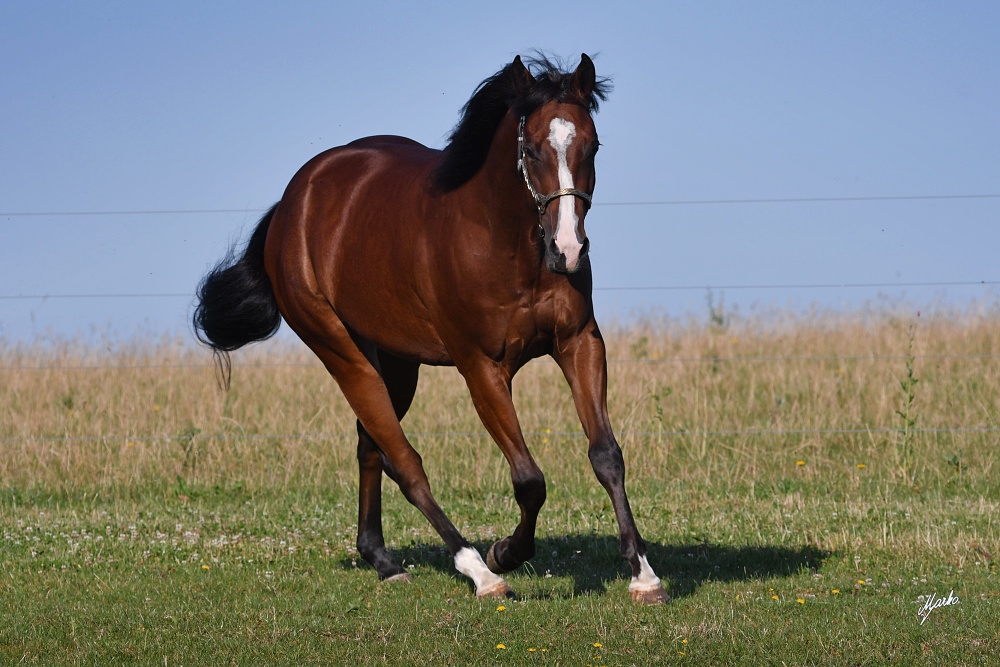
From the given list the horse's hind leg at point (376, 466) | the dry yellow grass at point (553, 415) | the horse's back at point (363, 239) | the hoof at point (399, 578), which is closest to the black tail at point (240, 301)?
the horse's back at point (363, 239)

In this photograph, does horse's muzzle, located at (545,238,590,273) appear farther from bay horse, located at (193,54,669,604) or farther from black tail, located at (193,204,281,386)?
black tail, located at (193,204,281,386)

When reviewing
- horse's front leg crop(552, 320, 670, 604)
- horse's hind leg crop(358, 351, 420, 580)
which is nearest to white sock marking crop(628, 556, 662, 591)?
horse's front leg crop(552, 320, 670, 604)

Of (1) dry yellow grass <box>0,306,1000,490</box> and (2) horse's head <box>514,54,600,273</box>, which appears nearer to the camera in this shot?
(2) horse's head <box>514,54,600,273</box>

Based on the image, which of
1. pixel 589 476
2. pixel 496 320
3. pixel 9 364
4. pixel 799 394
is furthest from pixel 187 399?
pixel 496 320

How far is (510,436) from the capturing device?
5.47m

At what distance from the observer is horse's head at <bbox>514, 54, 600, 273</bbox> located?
4.77 m

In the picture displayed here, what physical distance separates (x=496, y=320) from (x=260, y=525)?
3483 millimetres

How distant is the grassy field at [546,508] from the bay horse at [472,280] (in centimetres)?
54

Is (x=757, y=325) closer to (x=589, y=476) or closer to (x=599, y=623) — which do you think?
(x=589, y=476)

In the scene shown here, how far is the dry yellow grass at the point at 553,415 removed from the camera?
32.7 feet

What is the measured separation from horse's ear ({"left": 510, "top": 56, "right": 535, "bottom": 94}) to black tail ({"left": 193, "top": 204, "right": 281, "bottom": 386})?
9.62ft

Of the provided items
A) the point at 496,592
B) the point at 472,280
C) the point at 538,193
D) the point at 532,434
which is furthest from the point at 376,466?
the point at 532,434

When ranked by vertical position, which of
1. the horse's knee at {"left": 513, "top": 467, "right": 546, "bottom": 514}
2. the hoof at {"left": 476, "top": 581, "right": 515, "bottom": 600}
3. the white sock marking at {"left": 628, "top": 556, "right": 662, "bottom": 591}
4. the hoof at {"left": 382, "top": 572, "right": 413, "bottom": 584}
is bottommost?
the hoof at {"left": 382, "top": 572, "right": 413, "bottom": 584}

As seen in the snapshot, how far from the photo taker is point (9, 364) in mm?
11961
